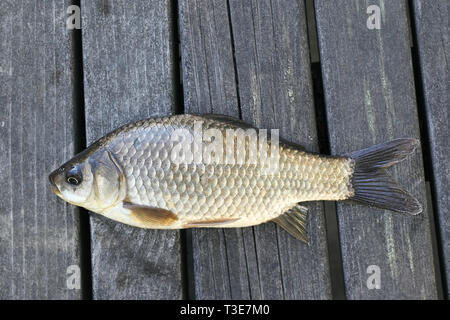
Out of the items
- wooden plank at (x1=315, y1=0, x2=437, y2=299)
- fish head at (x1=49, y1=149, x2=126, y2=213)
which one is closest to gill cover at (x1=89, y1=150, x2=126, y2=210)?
fish head at (x1=49, y1=149, x2=126, y2=213)

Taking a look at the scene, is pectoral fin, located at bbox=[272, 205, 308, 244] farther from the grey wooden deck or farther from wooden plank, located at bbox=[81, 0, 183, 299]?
wooden plank, located at bbox=[81, 0, 183, 299]

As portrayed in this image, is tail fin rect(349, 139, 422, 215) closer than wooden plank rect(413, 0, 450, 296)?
Yes

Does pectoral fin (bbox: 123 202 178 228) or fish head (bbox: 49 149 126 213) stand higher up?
fish head (bbox: 49 149 126 213)

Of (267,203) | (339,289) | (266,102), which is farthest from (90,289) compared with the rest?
(339,289)

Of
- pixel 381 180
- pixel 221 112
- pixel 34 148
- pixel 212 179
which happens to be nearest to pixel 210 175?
pixel 212 179

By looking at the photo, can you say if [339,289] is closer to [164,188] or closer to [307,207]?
[307,207]

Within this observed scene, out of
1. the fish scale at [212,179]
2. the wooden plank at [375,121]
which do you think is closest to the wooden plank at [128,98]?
the fish scale at [212,179]
